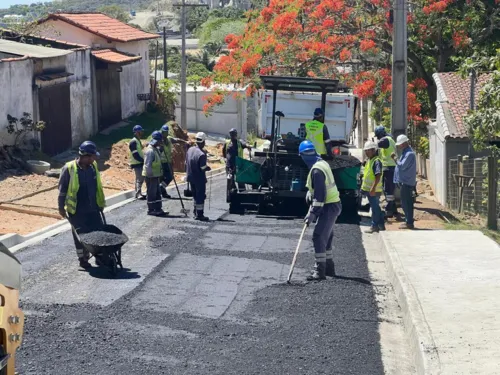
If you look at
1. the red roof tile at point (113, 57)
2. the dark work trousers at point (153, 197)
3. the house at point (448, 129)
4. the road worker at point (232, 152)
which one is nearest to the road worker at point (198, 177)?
the dark work trousers at point (153, 197)

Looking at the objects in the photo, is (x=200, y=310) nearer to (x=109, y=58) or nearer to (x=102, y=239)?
(x=102, y=239)

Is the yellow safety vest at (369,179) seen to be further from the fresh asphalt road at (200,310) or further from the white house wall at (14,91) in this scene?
the white house wall at (14,91)

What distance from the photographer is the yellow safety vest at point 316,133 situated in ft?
58.1

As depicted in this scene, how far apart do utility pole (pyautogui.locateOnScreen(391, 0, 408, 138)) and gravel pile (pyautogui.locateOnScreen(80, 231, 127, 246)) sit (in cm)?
789

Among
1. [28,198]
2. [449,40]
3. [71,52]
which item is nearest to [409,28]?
[449,40]

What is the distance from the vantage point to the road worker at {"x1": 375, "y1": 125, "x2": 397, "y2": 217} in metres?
A: 17.2

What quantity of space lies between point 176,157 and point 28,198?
11817mm

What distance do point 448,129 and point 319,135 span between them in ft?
21.2

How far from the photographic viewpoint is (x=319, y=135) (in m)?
17.8

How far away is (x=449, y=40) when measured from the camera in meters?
26.7

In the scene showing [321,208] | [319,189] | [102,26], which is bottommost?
[321,208]

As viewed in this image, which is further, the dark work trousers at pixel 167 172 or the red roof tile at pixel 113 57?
the red roof tile at pixel 113 57

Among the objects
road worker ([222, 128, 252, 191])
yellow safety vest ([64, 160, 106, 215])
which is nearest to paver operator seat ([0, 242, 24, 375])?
yellow safety vest ([64, 160, 106, 215])

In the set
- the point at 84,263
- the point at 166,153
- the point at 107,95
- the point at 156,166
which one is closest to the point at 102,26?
the point at 107,95
